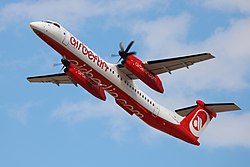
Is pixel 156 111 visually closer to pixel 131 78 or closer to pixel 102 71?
pixel 131 78

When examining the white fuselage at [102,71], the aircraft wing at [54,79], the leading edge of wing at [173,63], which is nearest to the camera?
the white fuselage at [102,71]

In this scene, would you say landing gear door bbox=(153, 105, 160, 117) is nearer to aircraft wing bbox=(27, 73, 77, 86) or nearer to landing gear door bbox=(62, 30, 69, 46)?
aircraft wing bbox=(27, 73, 77, 86)

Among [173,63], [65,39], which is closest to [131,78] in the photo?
[173,63]

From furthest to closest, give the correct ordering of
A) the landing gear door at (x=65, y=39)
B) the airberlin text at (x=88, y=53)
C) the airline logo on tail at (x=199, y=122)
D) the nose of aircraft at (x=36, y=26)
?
the airline logo on tail at (x=199, y=122) < the airberlin text at (x=88, y=53) < the landing gear door at (x=65, y=39) < the nose of aircraft at (x=36, y=26)

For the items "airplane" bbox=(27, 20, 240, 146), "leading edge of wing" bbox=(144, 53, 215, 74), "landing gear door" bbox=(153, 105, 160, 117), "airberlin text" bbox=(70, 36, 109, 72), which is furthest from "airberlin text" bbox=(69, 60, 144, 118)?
"leading edge of wing" bbox=(144, 53, 215, 74)

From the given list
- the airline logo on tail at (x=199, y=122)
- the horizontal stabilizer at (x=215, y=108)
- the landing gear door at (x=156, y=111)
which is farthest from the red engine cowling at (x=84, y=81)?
the airline logo on tail at (x=199, y=122)

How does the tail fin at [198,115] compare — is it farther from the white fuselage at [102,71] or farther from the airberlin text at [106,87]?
the airberlin text at [106,87]

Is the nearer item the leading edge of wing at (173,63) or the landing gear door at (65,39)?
the landing gear door at (65,39)

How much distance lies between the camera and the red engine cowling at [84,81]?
39750mm

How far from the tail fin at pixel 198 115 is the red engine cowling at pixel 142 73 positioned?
3.79 m

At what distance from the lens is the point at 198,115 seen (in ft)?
140

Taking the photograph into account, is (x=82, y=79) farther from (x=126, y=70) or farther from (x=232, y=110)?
(x=232, y=110)

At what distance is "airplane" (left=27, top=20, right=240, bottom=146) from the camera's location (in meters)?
36.8

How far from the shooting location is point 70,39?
1449 inches
